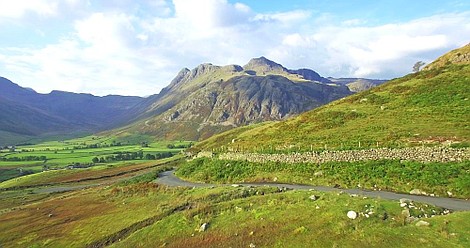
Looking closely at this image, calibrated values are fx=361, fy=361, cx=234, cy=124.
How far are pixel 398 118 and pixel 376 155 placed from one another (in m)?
23.2

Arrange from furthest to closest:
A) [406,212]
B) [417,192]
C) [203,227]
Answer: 1. [417,192]
2. [203,227]
3. [406,212]

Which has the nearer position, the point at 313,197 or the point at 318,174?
A: the point at 313,197

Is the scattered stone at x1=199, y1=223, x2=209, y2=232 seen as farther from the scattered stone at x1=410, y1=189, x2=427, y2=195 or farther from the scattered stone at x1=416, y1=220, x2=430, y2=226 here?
the scattered stone at x1=410, y1=189, x2=427, y2=195

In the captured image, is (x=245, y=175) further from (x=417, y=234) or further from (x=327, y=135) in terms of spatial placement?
(x=417, y=234)

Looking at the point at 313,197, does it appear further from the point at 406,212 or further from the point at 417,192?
the point at 417,192

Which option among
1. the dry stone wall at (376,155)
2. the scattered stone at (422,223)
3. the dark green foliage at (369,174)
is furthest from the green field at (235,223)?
the dry stone wall at (376,155)

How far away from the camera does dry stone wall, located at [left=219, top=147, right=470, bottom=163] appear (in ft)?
150

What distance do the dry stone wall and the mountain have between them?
214cm

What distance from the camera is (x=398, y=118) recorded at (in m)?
72.1

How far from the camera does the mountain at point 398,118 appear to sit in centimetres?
5803

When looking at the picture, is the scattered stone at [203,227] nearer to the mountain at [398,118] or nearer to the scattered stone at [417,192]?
the scattered stone at [417,192]

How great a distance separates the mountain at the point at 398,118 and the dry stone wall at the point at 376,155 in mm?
2137

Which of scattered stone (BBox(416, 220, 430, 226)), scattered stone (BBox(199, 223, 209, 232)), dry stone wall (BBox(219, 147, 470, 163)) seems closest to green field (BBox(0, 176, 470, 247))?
Result: scattered stone (BBox(416, 220, 430, 226))

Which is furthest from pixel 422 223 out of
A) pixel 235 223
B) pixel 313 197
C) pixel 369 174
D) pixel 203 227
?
pixel 369 174
